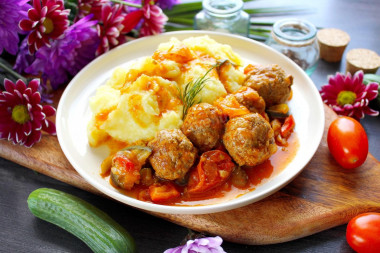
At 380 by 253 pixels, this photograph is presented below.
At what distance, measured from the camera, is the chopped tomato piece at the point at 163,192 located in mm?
4574

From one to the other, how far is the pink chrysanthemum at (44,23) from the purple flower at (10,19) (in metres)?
0.20

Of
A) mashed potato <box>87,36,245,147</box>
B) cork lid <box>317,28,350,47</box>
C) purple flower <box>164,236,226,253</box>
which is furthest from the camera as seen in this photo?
cork lid <box>317,28,350,47</box>

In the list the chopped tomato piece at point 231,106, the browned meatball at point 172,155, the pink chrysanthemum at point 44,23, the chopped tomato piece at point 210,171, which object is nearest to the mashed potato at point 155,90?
the chopped tomato piece at point 231,106

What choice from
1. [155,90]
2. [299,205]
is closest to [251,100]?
[155,90]

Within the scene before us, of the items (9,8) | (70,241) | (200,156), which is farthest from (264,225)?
(9,8)

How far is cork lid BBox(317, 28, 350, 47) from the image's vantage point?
6.95m

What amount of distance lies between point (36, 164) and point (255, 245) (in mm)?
2943

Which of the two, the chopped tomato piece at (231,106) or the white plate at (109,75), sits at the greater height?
the chopped tomato piece at (231,106)

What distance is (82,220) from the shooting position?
4.45 metres

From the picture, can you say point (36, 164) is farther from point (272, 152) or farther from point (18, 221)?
point (272, 152)

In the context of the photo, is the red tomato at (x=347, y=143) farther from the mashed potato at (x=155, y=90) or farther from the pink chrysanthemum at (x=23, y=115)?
the pink chrysanthemum at (x=23, y=115)

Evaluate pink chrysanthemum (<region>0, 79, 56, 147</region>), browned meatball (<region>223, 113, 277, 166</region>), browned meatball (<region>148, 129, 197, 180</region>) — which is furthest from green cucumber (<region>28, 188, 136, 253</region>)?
browned meatball (<region>223, 113, 277, 166</region>)

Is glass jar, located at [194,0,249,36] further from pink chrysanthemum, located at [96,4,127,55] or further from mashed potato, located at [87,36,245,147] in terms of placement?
pink chrysanthemum, located at [96,4,127,55]

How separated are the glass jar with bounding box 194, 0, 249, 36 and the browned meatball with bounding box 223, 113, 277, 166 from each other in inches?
102
